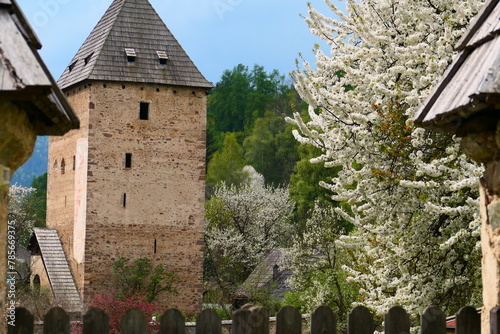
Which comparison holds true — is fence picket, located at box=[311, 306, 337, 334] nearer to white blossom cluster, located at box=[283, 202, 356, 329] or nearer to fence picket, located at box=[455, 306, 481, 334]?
fence picket, located at box=[455, 306, 481, 334]

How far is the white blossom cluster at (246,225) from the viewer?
43250 millimetres

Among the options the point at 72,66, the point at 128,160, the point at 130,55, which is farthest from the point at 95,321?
the point at 72,66

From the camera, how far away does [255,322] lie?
4039 mm

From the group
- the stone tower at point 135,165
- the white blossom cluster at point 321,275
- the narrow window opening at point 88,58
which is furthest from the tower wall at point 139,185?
the white blossom cluster at point 321,275

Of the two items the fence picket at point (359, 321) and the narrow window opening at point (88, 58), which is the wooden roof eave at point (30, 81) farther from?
the narrow window opening at point (88, 58)

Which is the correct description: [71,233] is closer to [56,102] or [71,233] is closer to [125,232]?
[125,232]

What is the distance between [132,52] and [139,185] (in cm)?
503

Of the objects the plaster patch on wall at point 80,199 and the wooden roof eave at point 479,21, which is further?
the plaster patch on wall at point 80,199

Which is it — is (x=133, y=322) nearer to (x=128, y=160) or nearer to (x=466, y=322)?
(x=466, y=322)

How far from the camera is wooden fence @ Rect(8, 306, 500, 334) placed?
389 centimetres

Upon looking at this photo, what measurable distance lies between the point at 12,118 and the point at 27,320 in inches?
37.9

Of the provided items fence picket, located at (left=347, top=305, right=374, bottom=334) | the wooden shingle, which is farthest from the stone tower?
the wooden shingle

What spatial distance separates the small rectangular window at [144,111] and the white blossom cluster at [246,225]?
1139cm

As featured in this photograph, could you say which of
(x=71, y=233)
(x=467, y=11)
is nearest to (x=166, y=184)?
(x=71, y=233)
